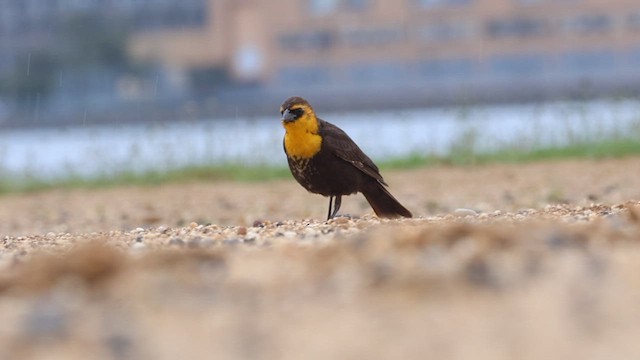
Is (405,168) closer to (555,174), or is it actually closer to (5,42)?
(555,174)

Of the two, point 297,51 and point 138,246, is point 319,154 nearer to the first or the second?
point 138,246

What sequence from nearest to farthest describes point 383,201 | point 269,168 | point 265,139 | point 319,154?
point 319,154 < point 383,201 < point 269,168 < point 265,139

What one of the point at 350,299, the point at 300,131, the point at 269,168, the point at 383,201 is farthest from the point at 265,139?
the point at 350,299

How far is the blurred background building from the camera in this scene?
3312 cm

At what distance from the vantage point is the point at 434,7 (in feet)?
139

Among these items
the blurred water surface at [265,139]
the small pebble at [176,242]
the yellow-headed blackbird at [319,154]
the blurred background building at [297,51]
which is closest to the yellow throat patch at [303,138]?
the yellow-headed blackbird at [319,154]

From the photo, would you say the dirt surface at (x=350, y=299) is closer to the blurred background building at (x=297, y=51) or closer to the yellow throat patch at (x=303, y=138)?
the yellow throat patch at (x=303, y=138)

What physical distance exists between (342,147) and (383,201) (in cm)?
46

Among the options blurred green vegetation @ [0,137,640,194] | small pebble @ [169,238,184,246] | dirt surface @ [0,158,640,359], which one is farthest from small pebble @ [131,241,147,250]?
blurred green vegetation @ [0,137,640,194]

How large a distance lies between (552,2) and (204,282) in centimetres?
4220

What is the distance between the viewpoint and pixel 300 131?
5.96 m

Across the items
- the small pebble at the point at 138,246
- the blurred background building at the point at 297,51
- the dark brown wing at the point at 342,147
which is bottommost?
the blurred background building at the point at 297,51

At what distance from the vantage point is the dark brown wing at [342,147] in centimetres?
594

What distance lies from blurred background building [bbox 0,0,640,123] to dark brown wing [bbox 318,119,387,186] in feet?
76.2
